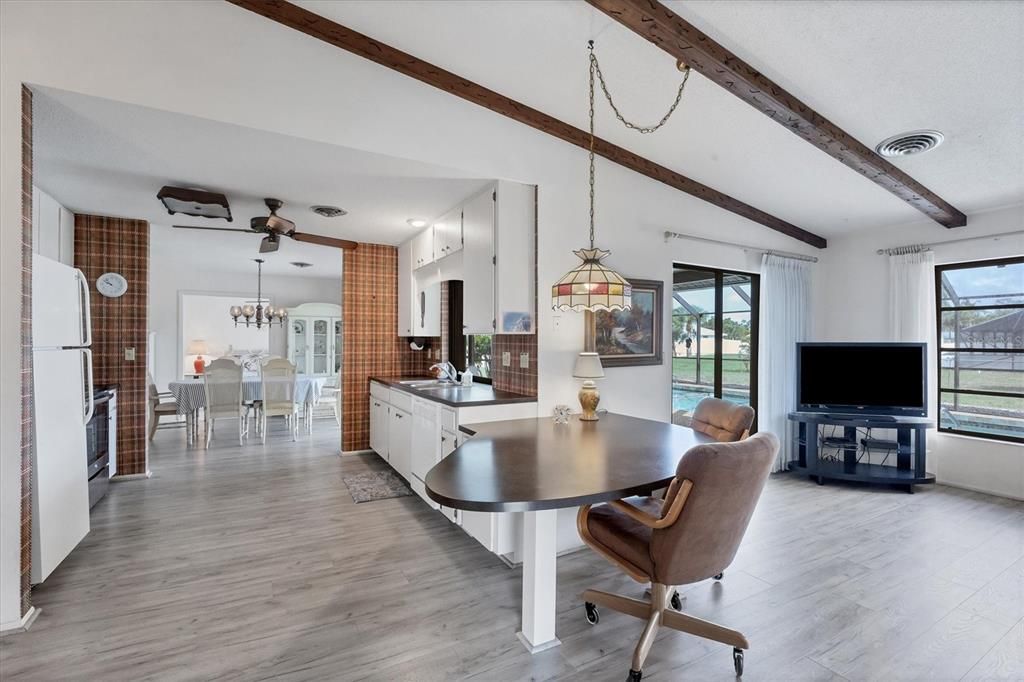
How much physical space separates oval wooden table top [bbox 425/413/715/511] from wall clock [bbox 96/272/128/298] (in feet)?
12.5

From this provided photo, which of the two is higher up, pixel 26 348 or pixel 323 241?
pixel 323 241

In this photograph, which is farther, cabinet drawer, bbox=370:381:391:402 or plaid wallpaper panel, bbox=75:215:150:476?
cabinet drawer, bbox=370:381:391:402

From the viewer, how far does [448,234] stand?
396 cm

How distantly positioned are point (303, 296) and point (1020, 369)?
9.63 meters

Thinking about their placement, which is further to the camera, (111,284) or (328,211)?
(111,284)

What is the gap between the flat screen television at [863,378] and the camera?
428 cm

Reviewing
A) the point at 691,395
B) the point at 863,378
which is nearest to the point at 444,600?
the point at 691,395

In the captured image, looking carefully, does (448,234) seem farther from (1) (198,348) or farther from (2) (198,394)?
(1) (198,348)

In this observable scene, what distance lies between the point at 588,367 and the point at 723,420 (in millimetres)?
846

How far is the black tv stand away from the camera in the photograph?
419cm

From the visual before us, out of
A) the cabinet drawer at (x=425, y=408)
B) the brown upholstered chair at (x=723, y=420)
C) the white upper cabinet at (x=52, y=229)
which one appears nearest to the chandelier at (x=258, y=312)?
A: the white upper cabinet at (x=52, y=229)

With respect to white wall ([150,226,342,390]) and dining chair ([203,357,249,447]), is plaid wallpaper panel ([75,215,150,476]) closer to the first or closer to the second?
dining chair ([203,357,249,447])

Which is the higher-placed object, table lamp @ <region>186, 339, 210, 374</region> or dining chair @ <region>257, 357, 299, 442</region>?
table lamp @ <region>186, 339, 210, 374</region>

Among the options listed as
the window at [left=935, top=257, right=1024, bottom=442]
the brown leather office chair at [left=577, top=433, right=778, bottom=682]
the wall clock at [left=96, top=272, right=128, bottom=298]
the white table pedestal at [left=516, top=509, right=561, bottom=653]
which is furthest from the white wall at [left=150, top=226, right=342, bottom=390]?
the window at [left=935, top=257, right=1024, bottom=442]
